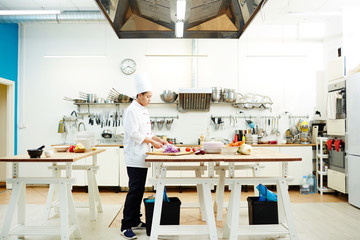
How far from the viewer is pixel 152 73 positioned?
18.8 ft

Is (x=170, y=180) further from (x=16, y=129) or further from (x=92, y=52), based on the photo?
(x=16, y=129)

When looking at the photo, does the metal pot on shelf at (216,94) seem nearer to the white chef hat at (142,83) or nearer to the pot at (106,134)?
the pot at (106,134)

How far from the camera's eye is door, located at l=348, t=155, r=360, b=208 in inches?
158

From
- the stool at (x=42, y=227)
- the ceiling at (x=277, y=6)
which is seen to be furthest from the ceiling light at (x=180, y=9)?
the ceiling at (x=277, y=6)

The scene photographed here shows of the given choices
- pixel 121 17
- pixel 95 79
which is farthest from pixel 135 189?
pixel 95 79

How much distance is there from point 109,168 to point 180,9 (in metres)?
3.53

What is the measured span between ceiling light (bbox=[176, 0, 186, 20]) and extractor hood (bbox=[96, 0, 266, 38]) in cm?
3

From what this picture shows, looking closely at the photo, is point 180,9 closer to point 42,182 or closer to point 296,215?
point 42,182

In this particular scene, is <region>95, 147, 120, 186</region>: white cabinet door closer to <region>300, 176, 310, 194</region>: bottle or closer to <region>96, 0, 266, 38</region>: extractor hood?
<region>96, 0, 266, 38</region>: extractor hood

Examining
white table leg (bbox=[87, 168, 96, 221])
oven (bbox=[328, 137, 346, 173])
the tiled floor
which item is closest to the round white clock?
the tiled floor

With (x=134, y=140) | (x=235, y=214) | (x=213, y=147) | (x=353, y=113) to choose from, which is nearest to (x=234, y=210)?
(x=235, y=214)

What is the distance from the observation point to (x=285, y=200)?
2514 millimetres

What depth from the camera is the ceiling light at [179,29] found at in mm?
2557

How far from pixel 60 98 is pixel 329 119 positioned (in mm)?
5119
